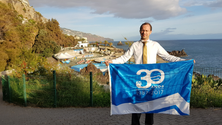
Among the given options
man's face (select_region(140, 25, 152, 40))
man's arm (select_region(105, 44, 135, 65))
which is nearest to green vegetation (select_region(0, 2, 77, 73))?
man's arm (select_region(105, 44, 135, 65))

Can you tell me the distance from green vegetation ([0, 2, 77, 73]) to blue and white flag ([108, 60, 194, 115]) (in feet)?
26.5

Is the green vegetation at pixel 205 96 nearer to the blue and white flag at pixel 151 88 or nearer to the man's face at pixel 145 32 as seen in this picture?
the blue and white flag at pixel 151 88

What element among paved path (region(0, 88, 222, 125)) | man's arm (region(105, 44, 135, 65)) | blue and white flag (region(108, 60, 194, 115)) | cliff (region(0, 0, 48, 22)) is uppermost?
cliff (region(0, 0, 48, 22))

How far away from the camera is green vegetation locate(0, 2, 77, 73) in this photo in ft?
75.4

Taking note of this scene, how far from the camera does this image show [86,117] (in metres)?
5.71

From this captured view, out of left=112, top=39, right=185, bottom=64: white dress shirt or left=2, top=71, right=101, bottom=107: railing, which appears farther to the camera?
left=2, top=71, right=101, bottom=107: railing

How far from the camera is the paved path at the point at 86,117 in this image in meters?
5.15

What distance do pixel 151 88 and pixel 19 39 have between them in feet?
115

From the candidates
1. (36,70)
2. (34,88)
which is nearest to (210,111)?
(34,88)

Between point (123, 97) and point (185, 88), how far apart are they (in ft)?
4.26

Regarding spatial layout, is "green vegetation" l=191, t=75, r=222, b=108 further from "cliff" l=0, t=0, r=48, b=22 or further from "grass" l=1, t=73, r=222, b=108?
"cliff" l=0, t=0, r=48, b=22

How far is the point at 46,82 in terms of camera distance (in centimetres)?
708

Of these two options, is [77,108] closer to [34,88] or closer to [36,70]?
[34,88]

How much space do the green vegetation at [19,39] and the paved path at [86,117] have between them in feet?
13.9
